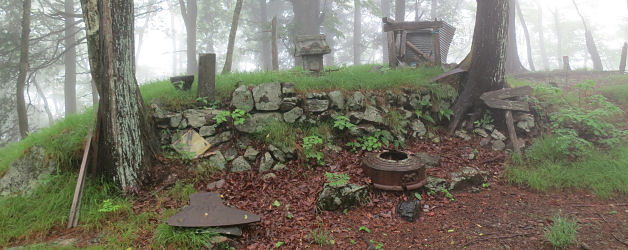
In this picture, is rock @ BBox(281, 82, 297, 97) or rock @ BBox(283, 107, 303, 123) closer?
rock @ BBox(283, 107, 303, 123)

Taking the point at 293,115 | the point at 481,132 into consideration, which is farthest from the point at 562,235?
the point at 293,115

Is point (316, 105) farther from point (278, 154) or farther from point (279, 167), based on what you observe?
point (279, 167)

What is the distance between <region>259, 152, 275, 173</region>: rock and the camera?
5035 millimetres

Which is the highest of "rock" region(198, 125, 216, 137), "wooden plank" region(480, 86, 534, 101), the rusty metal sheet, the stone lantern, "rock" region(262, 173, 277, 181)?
the stone lantern

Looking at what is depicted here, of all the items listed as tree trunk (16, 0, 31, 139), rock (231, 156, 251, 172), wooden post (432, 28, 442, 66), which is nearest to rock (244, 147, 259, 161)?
rock (231, 156, 251, 172)

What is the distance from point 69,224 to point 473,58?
7915 millimetres

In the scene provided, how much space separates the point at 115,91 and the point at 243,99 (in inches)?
80.8

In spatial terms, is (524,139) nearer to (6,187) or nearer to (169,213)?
(169,213)

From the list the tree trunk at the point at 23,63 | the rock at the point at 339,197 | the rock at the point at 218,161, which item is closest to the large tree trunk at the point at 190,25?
the tree trunk at the point at 23,63

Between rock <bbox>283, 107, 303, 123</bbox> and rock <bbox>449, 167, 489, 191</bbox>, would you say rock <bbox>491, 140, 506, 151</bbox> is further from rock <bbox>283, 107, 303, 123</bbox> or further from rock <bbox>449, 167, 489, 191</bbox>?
rock <bbox>283, 107, 303, 123</bbox>

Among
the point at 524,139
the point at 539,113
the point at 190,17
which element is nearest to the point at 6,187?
the point at 524,139

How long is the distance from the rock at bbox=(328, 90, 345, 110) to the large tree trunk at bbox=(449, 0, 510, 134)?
2610mm

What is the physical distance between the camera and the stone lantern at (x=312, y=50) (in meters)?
7.04

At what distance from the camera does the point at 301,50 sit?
707cm
